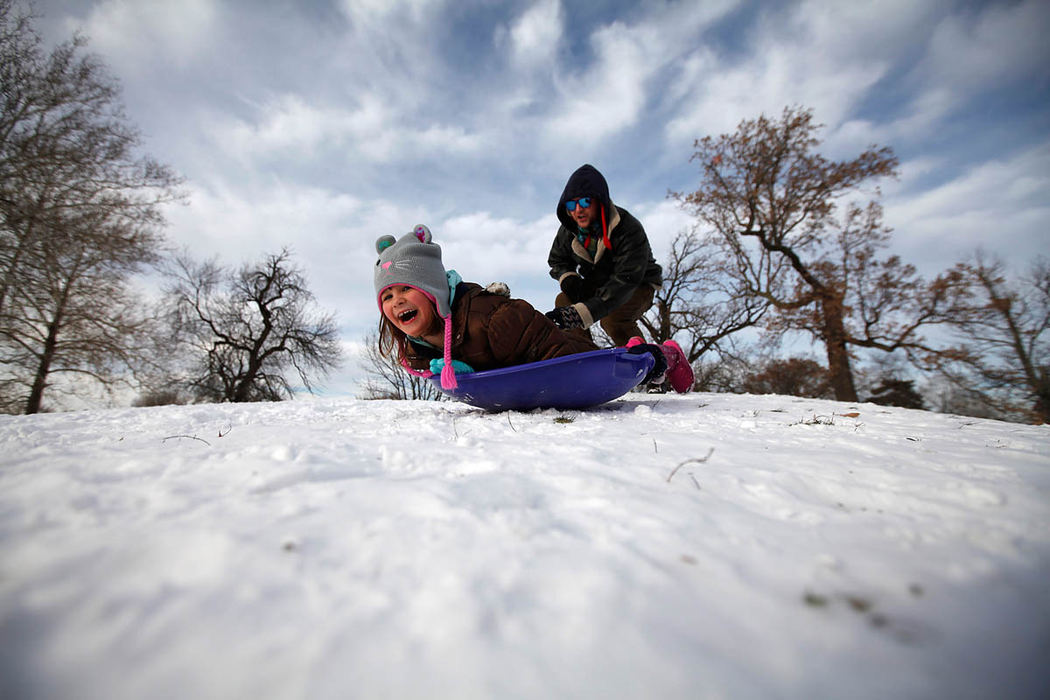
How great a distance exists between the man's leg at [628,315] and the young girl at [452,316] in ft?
5.50

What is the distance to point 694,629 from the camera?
436mm

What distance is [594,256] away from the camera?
3.68m

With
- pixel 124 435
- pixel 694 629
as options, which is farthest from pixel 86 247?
pixel 694 629

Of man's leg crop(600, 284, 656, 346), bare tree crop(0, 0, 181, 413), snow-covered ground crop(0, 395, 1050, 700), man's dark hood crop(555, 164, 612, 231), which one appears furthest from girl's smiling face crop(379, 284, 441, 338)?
bare tree crop(0, 0, 181, 413)

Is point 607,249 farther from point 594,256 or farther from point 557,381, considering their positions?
point 557,381

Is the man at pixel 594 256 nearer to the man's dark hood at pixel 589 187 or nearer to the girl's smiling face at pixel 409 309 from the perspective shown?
the man's dark hood at pixel 589 187

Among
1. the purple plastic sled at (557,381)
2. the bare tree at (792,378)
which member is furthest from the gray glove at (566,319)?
the bare tree at (792,378)

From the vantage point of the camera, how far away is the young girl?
236 centimetres

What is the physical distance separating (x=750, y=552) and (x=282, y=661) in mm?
626

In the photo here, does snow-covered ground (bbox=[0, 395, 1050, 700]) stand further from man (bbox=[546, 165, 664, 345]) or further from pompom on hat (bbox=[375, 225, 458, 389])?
man (bbox=[546, 165, 664, 345])

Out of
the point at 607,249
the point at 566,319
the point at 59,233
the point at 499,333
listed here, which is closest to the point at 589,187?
the point at 607,249

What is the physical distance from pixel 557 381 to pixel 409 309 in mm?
1062

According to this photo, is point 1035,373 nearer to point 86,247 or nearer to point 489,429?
point 489,429

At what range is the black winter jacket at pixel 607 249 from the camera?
3.18 metres
